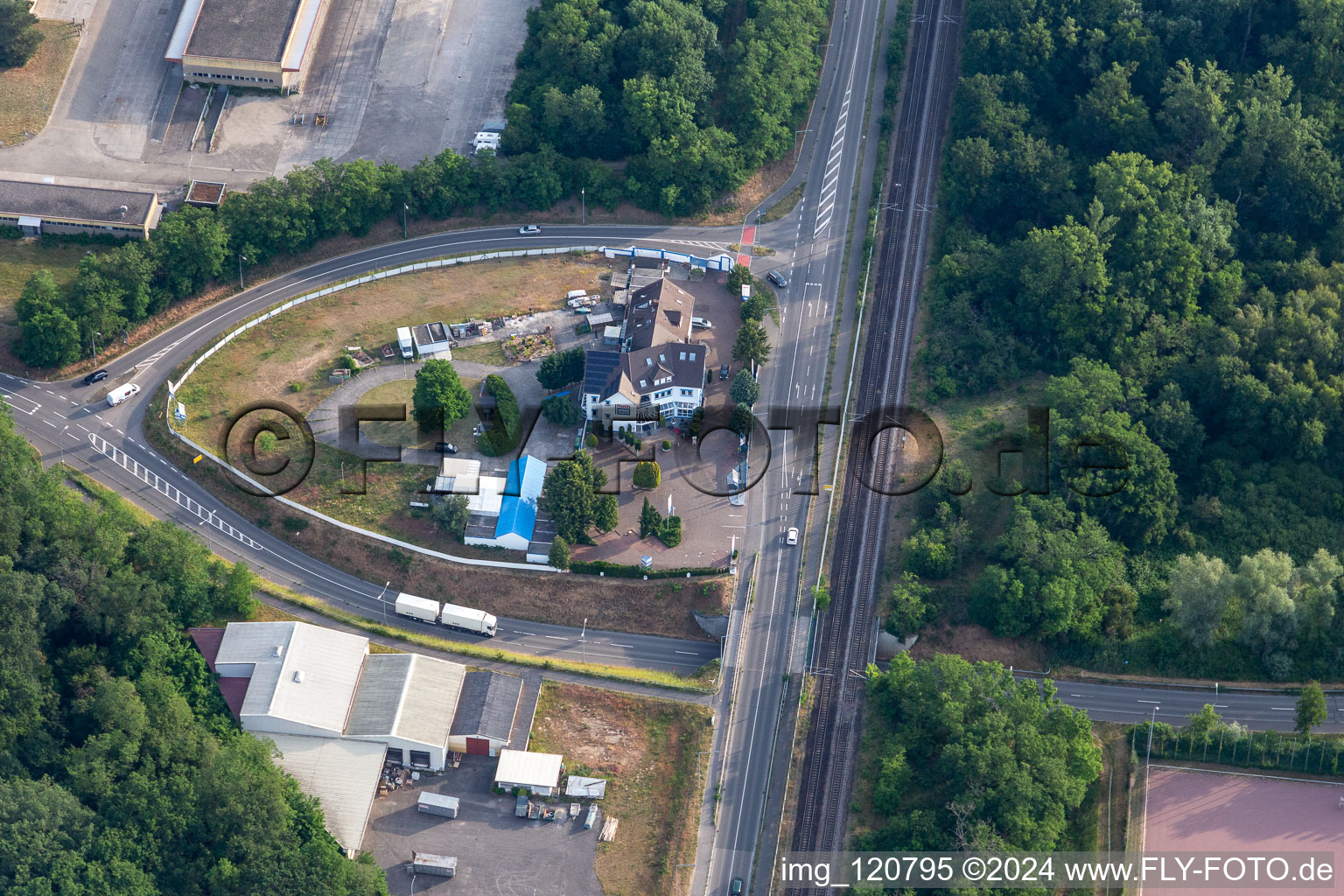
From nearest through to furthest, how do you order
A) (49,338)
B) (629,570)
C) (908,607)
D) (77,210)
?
(908,607)
(629,570)
(49,338)
(77,210)

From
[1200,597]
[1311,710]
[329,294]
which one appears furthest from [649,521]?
[1311,710]

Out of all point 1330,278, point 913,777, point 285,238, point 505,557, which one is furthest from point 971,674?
point 285,238

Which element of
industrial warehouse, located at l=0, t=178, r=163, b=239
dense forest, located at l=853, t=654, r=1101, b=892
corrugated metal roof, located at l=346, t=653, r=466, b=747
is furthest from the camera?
industrial warehouse, located at l=0, t=178, r=163, b=239

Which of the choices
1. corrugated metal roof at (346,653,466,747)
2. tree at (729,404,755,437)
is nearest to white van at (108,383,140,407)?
corrugated metal roof at (346,653,466,747)

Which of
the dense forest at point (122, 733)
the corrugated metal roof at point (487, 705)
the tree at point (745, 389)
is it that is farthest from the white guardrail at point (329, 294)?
the tree at point (745, 389)

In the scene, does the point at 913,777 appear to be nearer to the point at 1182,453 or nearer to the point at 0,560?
the point at 1182,453

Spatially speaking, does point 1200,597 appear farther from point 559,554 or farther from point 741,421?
point 559,554

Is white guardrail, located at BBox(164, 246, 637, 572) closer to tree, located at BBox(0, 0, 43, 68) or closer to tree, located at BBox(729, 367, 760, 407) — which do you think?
tree, located at BBox(729, 367, 760, 407)

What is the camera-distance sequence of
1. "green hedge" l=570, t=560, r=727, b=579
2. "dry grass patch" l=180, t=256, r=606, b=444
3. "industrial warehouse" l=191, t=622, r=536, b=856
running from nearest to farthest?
"industrial warehouse" l=191, t=622, r=536, b=856, "green hedge" l=570, t=560, r=727, b=579, "dry grass patch" l=180, t=256, r=606, b=444
